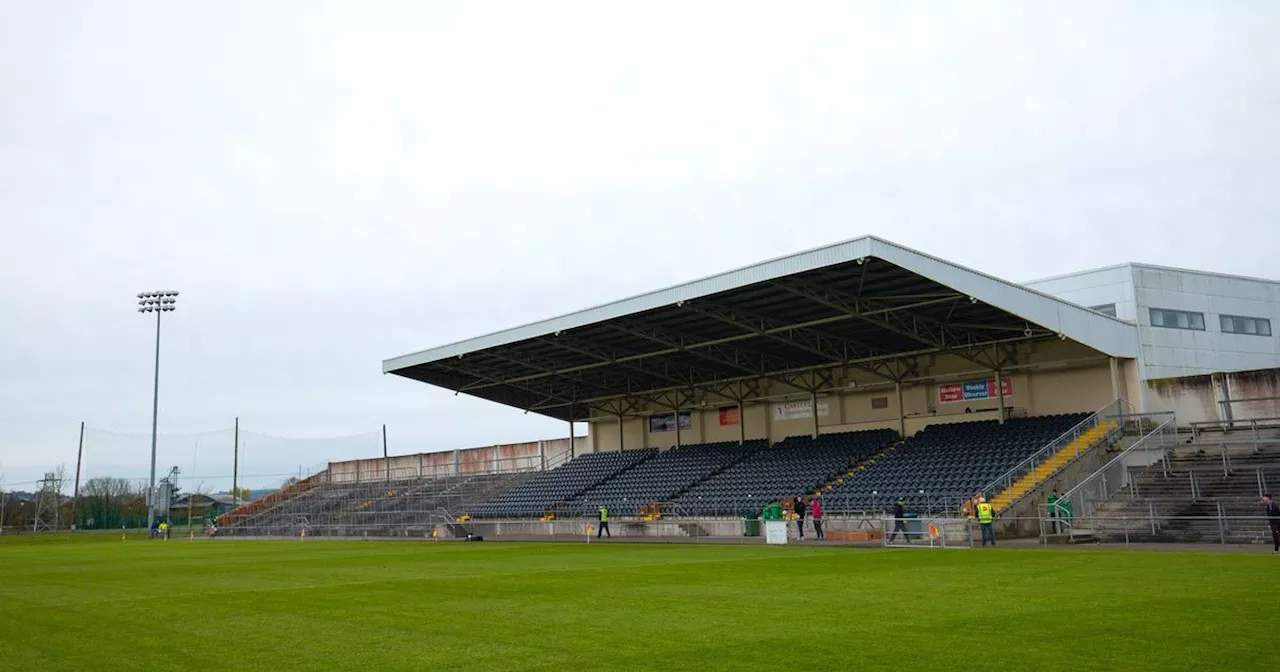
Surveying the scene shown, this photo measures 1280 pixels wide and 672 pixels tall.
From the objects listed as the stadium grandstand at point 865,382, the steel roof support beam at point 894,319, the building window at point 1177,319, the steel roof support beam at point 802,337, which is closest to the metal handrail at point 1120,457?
the stadium grandstand at point 865,382

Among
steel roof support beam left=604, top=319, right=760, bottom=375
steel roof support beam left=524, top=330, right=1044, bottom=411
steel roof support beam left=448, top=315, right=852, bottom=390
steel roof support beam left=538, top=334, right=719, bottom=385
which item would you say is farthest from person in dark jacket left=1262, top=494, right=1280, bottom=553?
steel roof support beam left=538, top=334, right=719, bottom=385

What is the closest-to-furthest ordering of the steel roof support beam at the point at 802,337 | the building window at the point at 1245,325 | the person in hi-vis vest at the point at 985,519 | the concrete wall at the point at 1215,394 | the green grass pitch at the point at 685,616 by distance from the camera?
1. the green grass pitch at the point at 685,616
2. the person in hi-vis vest at the point at 985,519
3. the concrete wall at the point at 1215,394
4. the steel roof support beam at the point at 802,337
5. the building window at the point at 1245,325

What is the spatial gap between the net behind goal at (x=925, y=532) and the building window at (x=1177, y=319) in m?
13.8

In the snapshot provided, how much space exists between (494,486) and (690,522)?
22.8 m

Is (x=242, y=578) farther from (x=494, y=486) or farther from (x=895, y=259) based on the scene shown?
(x=494, y=486)

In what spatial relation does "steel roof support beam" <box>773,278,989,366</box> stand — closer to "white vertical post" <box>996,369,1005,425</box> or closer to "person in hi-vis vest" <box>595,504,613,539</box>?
"white vertical post" <box>996,369,1005,425</box>

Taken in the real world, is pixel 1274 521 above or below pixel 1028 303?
below

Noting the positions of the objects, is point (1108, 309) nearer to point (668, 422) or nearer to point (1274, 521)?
point (1274, 521)

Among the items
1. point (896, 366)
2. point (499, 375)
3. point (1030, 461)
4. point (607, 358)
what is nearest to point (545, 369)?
point (499, 375)

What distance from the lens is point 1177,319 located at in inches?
1430

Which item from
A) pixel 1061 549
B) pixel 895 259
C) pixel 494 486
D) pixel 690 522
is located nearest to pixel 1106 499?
pixel 1061 549

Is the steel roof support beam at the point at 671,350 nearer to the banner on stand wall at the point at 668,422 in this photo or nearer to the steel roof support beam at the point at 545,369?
the steel roof support beam at the point at 545,369

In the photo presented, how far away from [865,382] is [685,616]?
1241 inches

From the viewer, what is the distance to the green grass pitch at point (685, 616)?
9.04 m
